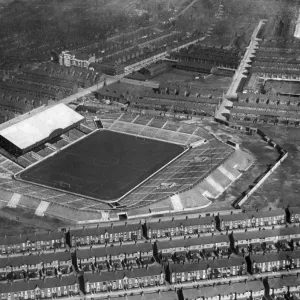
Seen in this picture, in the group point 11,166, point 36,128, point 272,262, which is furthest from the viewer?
point 36,128

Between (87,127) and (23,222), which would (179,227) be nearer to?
(23,222)

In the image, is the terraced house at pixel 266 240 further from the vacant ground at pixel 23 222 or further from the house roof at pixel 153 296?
the vacant ground at pixel 23 222

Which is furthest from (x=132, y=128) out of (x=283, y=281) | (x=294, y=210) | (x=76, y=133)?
(x=283, y=281)

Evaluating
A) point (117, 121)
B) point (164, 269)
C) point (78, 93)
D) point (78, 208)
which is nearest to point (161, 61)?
point (78, 93)

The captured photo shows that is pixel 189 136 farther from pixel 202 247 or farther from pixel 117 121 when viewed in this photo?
pixel 202 247

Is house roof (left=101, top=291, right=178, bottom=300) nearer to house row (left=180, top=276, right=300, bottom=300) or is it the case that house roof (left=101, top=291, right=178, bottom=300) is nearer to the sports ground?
house row (left=180, top=276, right=300, bottom=300)

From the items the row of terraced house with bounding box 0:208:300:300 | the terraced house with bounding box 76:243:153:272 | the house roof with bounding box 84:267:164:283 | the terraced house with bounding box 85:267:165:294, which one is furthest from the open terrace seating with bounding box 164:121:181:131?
the terraced house with bounding box 85:267:165:294

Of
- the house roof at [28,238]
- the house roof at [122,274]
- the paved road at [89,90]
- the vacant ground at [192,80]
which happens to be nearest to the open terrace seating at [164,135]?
the paved road at [89,90]
